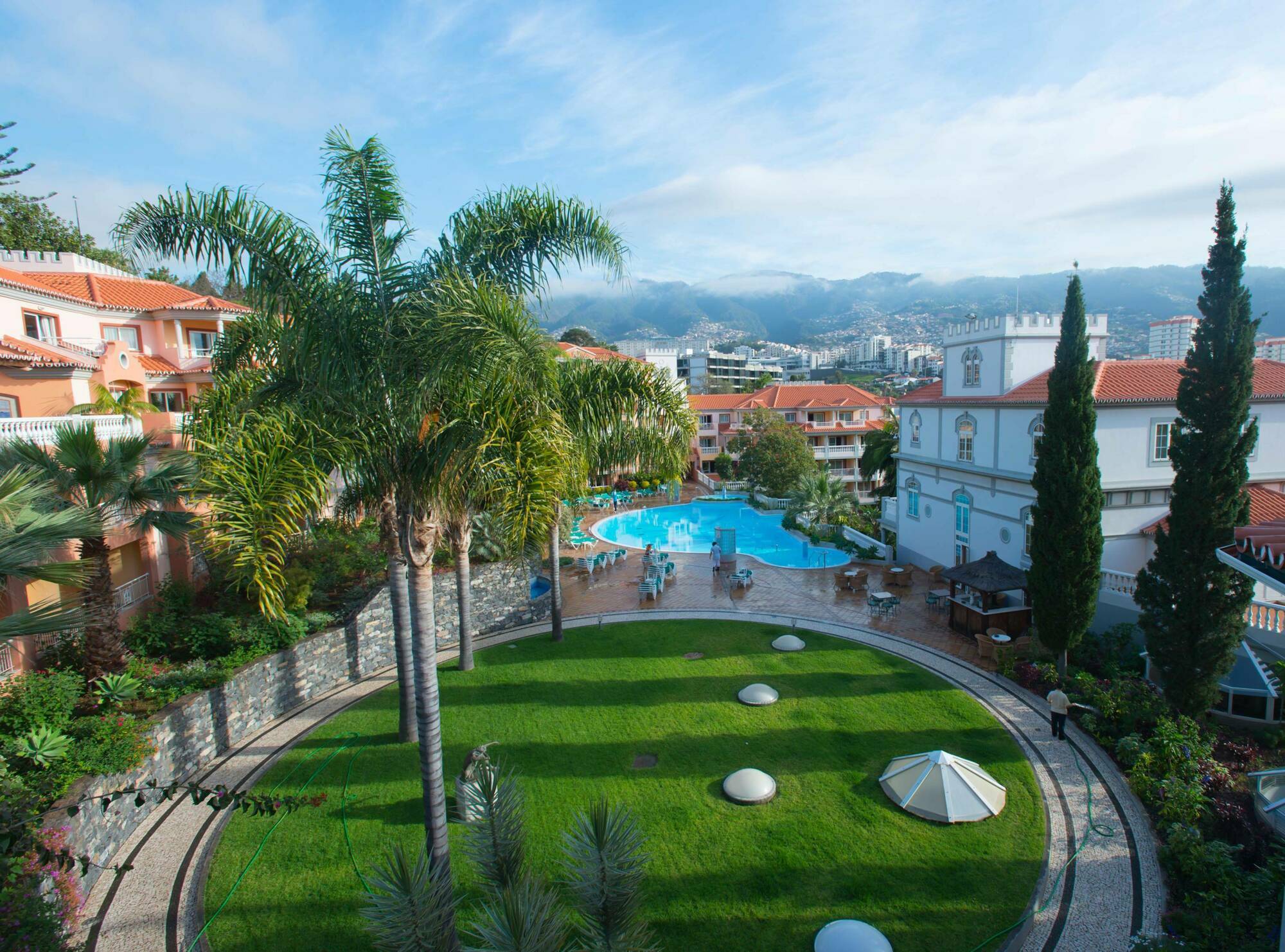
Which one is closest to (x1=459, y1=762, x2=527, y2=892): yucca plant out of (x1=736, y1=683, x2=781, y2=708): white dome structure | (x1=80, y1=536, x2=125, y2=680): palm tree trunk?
(x1=736, y1=683, x2=781, y2=708): white dome structure

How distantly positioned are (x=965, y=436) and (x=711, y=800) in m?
15.9

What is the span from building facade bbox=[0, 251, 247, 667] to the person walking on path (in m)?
16.6

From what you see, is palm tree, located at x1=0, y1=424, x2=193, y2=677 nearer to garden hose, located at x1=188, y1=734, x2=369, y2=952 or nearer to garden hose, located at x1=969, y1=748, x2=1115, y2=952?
garden hose, located at x1=188, y1=734, x2=369, y2=952

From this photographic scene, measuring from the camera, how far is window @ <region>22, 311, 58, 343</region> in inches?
835

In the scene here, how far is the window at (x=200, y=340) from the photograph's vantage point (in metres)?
28.3

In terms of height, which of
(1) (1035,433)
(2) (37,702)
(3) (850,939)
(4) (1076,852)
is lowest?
(4) (1076,852)

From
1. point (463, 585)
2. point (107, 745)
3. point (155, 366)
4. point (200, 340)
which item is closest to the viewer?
point (107, 745)

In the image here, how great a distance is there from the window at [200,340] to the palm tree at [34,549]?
2426 centimetres

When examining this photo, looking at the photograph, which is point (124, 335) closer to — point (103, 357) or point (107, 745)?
point (103, 357)

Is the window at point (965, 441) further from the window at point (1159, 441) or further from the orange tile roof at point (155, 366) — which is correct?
the orange tile roof at point (155, 366)

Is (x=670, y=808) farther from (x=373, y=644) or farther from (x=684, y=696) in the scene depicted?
(x=373, y=644)

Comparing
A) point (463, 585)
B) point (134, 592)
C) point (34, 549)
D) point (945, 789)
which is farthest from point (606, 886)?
point (134, 592)

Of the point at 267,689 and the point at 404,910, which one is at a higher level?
the point at 404,910

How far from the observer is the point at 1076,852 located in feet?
30.2
